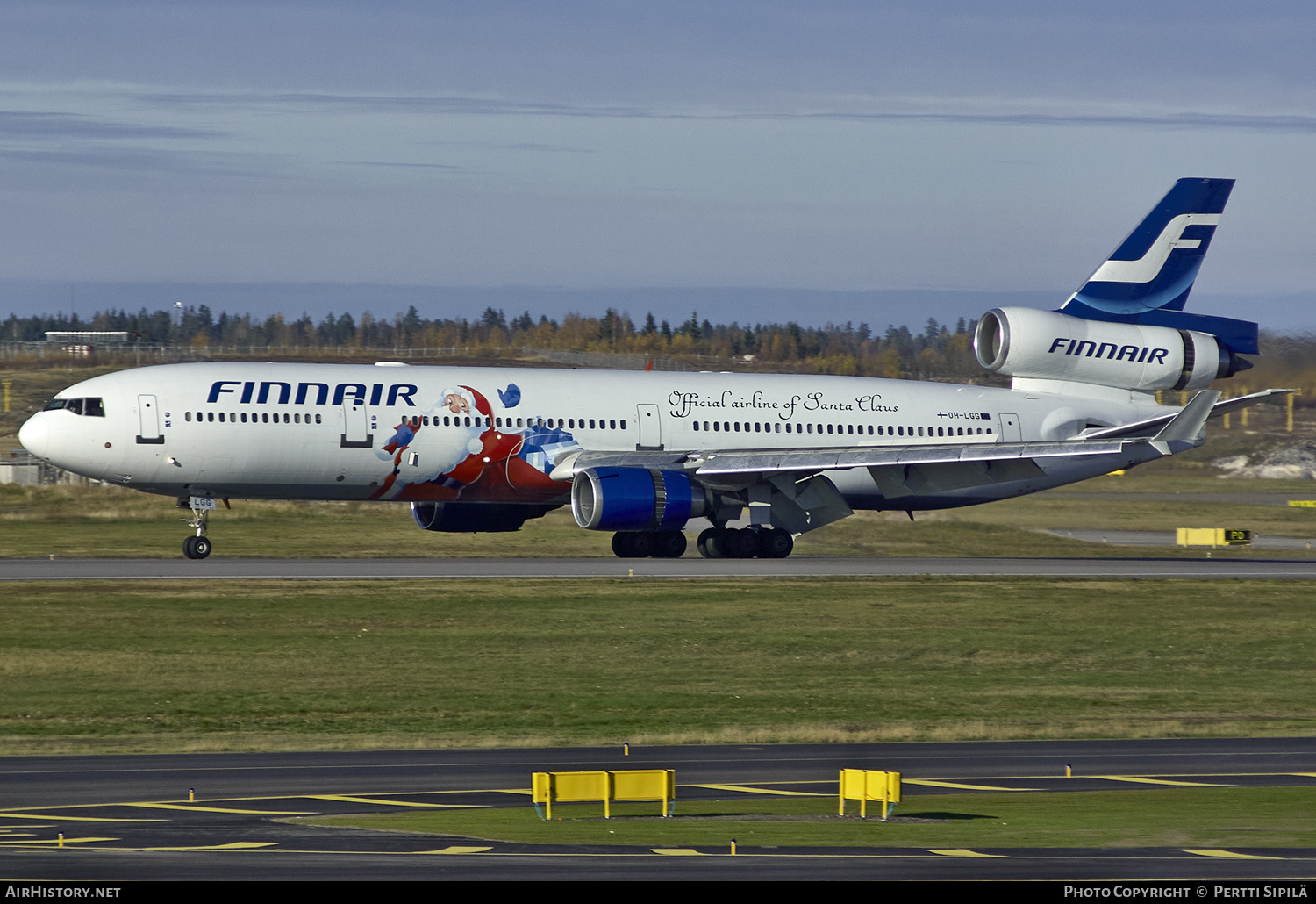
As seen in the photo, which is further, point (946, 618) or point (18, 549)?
point (18, 549)

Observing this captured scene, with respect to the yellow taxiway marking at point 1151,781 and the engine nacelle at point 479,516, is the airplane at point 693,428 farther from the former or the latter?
the yellow taxiway marking at point 1151,781

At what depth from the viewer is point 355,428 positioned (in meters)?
46.2

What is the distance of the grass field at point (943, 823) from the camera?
17.0 m

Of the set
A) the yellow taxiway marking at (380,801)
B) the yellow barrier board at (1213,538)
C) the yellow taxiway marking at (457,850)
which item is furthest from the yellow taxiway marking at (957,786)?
the yellow barrier board at (1213,538)

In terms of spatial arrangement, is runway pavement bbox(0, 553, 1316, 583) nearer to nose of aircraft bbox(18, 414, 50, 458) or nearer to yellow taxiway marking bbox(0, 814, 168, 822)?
nose of aircraft bbox(18, 414, 50, 458)

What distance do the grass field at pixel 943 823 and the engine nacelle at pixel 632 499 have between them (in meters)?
25.5

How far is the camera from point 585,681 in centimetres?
3064

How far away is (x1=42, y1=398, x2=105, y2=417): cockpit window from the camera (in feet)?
148

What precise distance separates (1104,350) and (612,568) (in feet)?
60.0

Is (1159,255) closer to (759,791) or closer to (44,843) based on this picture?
(759,791)

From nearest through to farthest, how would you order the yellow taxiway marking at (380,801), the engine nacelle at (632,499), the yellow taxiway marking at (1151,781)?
the yellow taxiway marking at (380,801), the yellow taxiway marking at (1151,781), the engine nacelle at (632,499)
